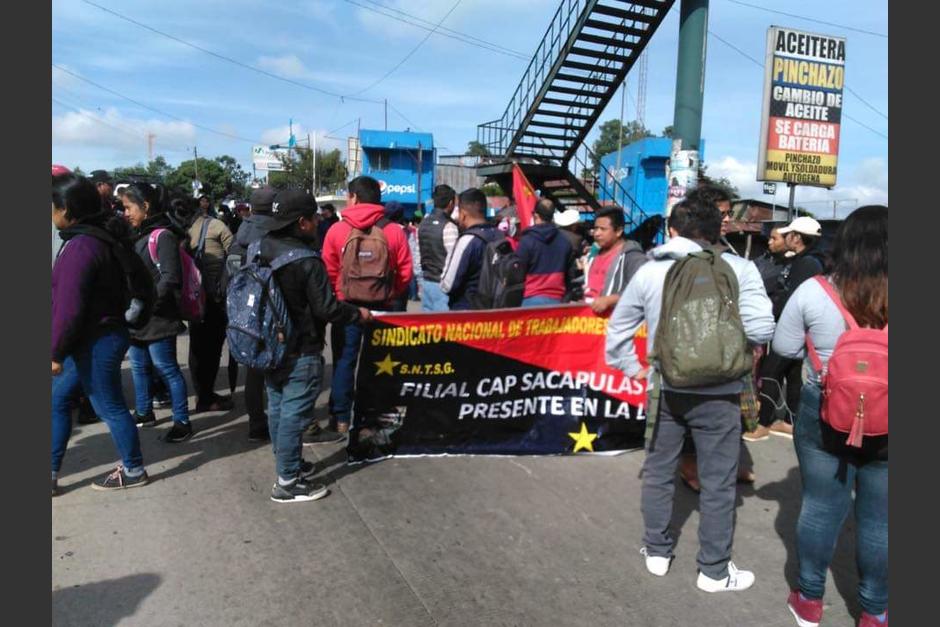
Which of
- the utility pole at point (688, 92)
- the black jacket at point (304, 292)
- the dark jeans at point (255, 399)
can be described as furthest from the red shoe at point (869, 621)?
the utility pole at point (688, 92)

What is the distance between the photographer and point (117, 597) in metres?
3.06

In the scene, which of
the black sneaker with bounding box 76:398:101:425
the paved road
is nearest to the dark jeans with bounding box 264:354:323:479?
the paved road

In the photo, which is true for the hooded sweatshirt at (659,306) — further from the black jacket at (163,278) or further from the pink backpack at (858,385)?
the black jacket at (163,278)

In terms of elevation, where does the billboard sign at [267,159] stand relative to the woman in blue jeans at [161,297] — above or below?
above

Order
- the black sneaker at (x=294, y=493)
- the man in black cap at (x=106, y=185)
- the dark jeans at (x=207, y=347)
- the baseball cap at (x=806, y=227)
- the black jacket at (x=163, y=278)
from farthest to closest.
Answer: the man in black cap at (x=106, y=185)
the dark jeans at (x=207, y=347)
the baseball cap at (x=806, y=227)
the black jacket at (x=163, y=278)
the black sneaker at (x=294, y=493)

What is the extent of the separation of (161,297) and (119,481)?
1.45 meters

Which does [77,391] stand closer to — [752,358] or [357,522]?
[357,522]

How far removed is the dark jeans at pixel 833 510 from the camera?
2637 mm

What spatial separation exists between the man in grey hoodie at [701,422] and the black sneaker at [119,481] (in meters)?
3.21

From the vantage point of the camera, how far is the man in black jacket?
561 cm

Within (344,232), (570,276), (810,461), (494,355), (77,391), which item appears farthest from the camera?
(570,276)

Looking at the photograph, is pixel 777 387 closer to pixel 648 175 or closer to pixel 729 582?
pixel 729 582

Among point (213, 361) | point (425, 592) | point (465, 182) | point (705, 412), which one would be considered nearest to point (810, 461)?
point (705, 412)

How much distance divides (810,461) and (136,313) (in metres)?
3.94
